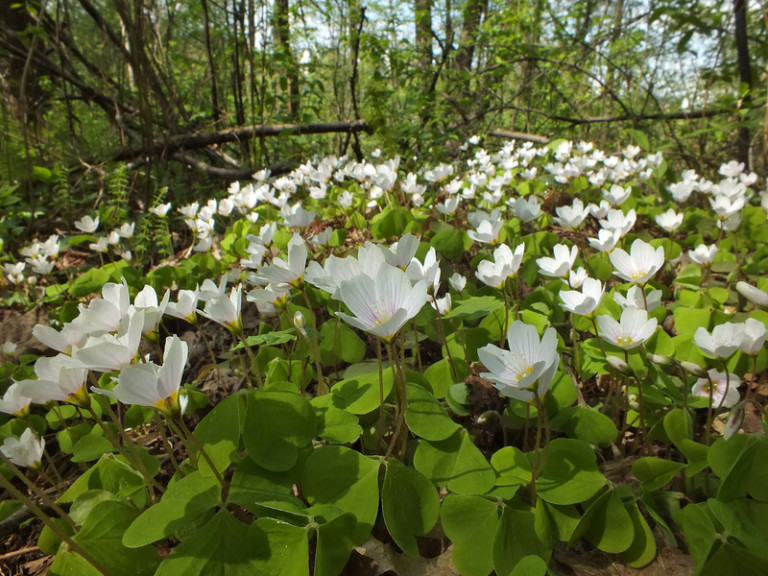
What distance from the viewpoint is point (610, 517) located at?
1.10m

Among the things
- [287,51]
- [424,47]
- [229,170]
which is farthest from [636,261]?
[424,47]

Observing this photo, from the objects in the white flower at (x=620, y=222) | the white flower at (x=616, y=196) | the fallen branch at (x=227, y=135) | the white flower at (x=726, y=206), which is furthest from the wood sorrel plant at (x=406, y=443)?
the fallen branch at (x=227, y=135)

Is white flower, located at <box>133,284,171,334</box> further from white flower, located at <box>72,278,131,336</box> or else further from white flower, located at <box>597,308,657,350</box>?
white flower, located at <box>597,308,657,350</box>

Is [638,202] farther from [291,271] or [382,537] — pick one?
[382,537]

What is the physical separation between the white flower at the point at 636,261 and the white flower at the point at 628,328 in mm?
351

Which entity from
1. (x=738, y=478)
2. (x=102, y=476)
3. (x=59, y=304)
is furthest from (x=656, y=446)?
(x=59, y=304)

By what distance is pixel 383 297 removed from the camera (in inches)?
44.8

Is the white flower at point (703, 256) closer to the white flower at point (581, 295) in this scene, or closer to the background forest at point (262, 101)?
the white flower at point (581, 295)

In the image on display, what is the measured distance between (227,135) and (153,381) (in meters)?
6.15

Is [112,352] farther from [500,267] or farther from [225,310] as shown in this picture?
[500,267]

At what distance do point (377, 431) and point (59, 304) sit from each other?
9.97ft

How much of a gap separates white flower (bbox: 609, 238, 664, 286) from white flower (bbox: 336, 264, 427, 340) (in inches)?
37.8

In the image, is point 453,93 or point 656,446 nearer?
point 656,446

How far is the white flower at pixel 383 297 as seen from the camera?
104 centimetres
